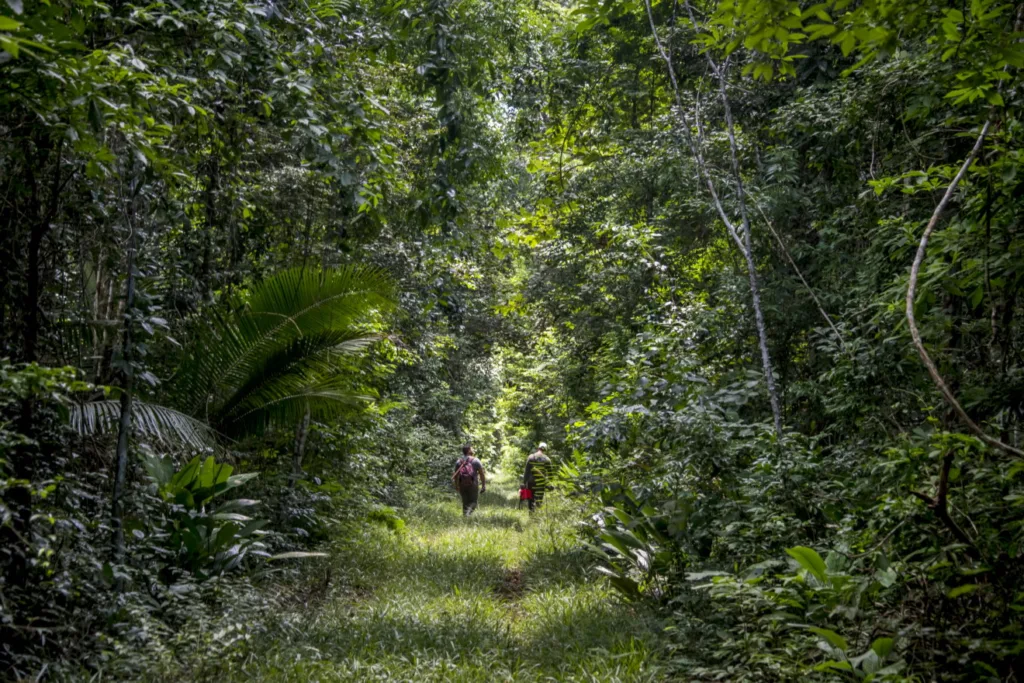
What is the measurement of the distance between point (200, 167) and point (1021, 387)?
7.20 metres

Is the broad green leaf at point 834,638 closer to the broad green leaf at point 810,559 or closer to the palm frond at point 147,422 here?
the broad green leaf at point 810,559

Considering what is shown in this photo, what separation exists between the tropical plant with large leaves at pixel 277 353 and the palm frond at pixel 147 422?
3.4 inches

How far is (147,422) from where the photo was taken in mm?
5734

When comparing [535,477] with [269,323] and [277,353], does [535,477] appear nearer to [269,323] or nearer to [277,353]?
[277,353]

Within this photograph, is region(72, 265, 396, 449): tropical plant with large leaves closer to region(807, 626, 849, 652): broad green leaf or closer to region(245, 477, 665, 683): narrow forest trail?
region(245, 477, 665, 683): narrow forest trail

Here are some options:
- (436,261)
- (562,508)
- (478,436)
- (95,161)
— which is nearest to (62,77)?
(95,161)

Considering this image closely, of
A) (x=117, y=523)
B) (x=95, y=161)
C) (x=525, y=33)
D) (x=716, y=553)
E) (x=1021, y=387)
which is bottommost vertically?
(x=716, y=553)

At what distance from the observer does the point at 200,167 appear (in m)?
7.50

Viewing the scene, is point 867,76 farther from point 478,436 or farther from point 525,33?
point 478,436

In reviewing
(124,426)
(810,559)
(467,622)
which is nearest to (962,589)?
(810,559)

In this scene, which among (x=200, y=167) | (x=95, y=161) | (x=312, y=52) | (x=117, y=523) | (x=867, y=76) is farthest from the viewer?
(x=200, y=167)

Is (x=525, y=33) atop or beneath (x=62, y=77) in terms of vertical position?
atop

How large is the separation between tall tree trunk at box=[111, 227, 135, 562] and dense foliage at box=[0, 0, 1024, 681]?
3 centimetres

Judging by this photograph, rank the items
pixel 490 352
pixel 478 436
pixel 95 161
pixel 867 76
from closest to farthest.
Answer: pixel 95 161, pixel 867 76, pixel 490 352, pixel 478 436
